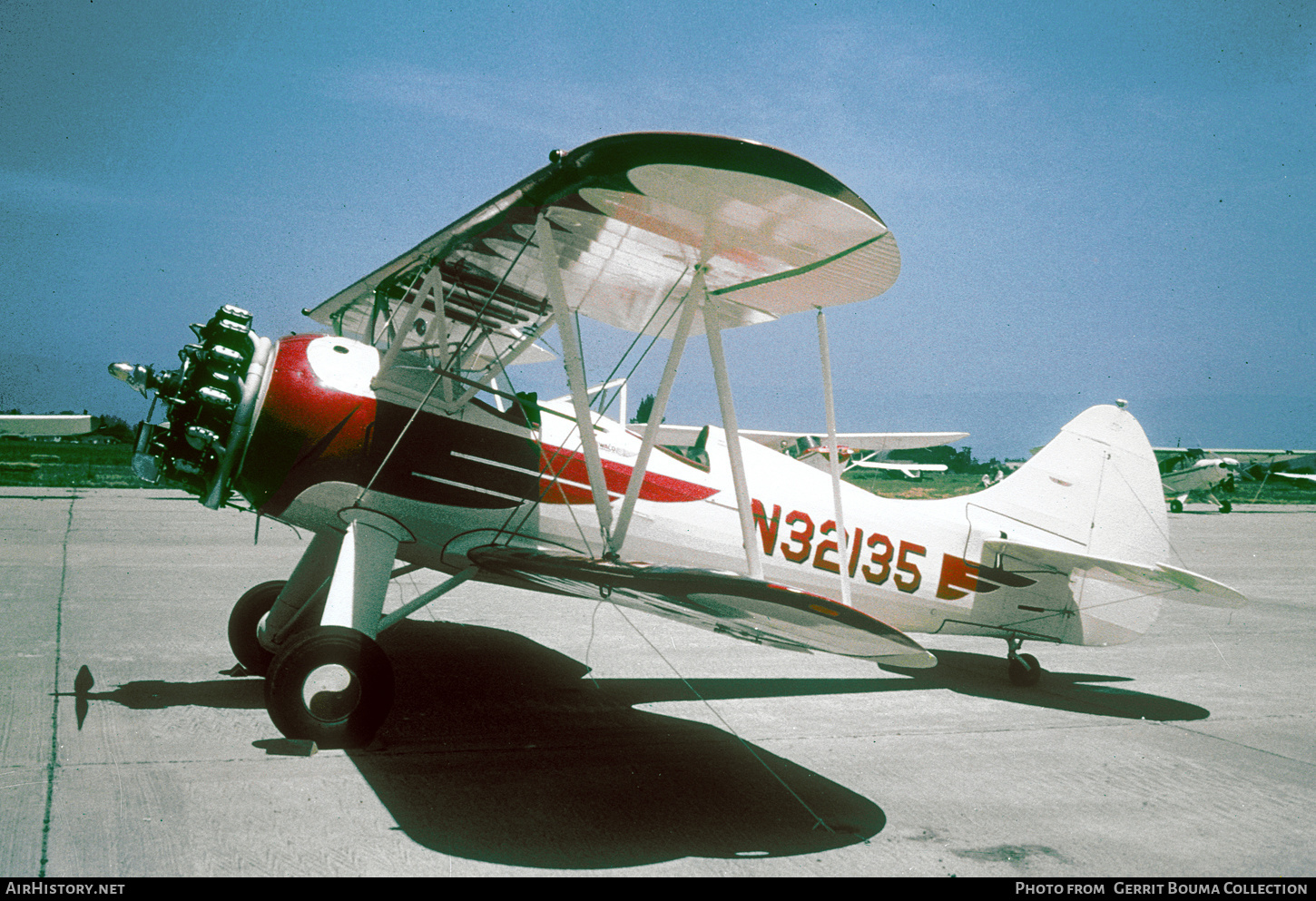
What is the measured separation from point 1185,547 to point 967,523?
14.1m

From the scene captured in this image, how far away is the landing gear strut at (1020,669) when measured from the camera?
6246 millimetres

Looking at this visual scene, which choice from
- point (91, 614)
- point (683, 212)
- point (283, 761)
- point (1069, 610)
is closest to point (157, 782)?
point (283, 761)

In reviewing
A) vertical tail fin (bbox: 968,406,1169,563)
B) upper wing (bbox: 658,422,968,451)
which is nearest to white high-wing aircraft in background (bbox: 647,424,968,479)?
upper wing (bbox: 658,422,968,451)

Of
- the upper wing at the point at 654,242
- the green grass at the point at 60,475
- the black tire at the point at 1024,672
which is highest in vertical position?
the upper wing at the point at 654,242

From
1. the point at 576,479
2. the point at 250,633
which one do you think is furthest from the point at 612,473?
the point at 250,633

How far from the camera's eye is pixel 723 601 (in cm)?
357

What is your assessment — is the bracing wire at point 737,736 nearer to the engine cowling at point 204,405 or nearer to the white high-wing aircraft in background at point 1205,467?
the engine cowling at point 204,405

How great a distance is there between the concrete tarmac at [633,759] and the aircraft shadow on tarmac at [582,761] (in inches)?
0.7

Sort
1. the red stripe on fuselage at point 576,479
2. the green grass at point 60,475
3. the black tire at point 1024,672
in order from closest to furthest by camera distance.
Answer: the red stripe on fuselage at point 576,479, the black tire at point 1024,672, the green grass at point 60,475

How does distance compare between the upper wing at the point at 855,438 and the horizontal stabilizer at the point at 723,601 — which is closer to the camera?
the horizontal stabilizer at the point at 723,601

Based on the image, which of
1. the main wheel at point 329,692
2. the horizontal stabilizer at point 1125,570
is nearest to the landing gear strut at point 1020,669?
the horizontal stabilizer at point 1125,570

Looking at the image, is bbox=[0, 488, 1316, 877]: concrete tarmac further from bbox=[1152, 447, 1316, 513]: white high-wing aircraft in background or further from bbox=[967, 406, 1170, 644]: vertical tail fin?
bbox=[1152, 447, 1316, 513]: white high-wing aircraft in background

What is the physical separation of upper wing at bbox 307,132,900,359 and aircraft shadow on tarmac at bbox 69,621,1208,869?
7.23 feet

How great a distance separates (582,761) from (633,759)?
0.27 m
